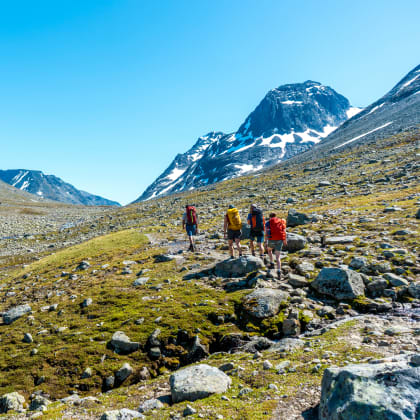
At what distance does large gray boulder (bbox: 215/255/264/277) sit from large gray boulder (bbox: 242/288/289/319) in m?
2.58

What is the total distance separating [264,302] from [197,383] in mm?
4864

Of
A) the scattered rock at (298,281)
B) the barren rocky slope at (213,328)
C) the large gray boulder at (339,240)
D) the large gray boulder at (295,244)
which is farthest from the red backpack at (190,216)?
the large gray boulder at (339,240)

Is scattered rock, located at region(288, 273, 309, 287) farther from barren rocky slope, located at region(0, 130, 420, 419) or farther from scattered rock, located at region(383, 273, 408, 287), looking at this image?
scattered rock, located at region(383, 273, 408, 287)

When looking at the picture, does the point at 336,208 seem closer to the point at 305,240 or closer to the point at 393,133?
the point at 305,240

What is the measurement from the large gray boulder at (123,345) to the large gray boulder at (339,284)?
25.4ft

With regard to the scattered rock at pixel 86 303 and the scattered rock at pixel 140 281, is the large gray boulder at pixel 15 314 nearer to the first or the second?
the scattered rock at pixel 86 303

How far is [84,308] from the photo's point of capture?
484 inches

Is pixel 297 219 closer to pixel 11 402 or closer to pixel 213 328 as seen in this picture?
pixel 213 328

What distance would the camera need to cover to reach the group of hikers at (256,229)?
14133mm

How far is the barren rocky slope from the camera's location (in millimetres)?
6398

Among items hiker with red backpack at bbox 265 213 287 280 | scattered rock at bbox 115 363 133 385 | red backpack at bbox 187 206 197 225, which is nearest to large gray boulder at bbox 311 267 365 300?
hiker with red backpack at bbox 265 213 287 280

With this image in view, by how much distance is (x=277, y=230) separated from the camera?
46.4ft

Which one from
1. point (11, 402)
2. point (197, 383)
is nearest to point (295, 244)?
point (197, 383)

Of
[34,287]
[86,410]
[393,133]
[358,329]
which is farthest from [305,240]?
[393,133]
